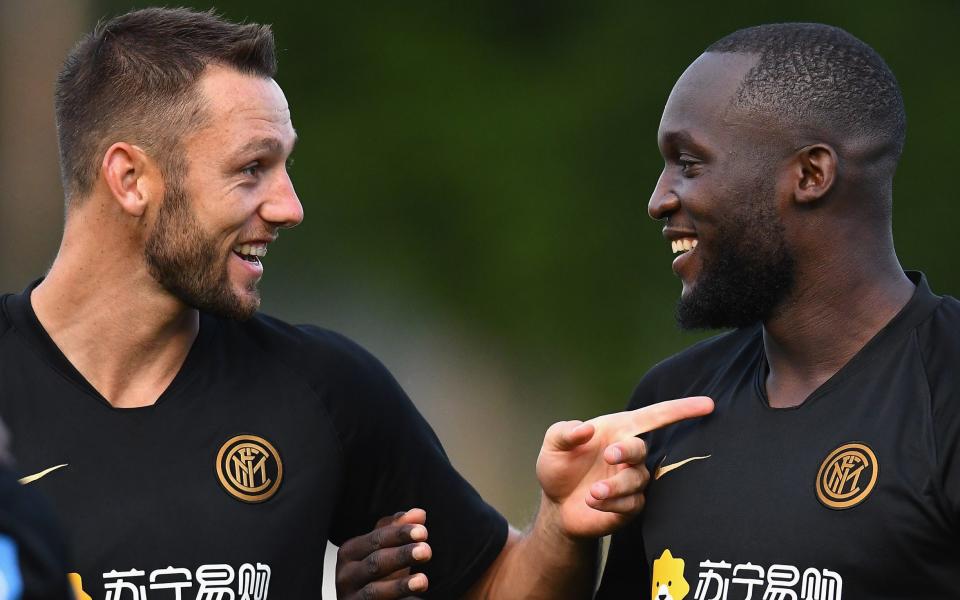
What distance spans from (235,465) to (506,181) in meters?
9.65

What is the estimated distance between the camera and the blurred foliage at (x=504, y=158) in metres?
13.5

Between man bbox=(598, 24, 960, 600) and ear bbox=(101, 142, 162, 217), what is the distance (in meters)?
1.46

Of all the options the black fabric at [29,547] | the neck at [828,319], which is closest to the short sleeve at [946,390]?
the neck at [828,319]

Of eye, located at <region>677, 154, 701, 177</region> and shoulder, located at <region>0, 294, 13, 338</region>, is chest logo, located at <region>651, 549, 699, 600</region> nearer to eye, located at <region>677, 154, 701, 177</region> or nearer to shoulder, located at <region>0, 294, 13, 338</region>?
eye, located at <region>677, 154, 701, 177</region>

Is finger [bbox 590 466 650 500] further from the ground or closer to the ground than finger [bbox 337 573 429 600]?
further from the ground

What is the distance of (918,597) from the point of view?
381 centimetres

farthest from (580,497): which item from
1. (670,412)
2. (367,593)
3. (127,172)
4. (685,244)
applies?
(127,172)

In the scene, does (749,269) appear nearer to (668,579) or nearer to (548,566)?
(668,579)

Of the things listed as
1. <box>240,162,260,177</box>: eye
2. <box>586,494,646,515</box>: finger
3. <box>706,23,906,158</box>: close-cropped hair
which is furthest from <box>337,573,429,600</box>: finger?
<box>706,23,906,158</box>: close-cropped hair

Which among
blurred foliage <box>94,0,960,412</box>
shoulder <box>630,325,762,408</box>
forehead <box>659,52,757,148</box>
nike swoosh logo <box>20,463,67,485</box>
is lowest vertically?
nike swoosh logo <box>20,463,67,485</box>

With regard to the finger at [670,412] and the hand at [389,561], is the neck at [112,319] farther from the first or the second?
the finger at [670,412]

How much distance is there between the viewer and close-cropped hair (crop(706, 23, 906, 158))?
4.31 meters

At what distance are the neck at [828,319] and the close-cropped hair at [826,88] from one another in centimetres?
38

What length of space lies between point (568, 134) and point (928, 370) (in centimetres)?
1007
